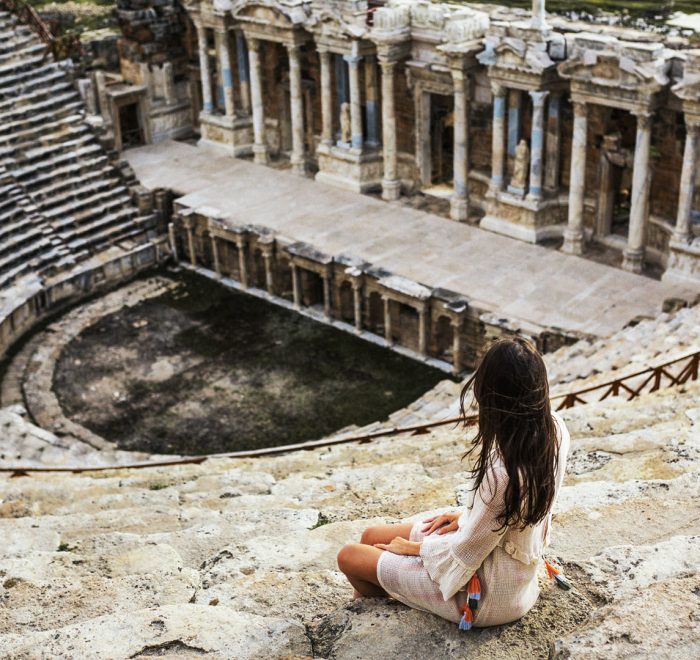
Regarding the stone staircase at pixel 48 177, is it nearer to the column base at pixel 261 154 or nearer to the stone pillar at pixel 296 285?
the column base at pixel 261 154

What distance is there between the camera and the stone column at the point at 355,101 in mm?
24688

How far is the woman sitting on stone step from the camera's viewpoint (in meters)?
5.05

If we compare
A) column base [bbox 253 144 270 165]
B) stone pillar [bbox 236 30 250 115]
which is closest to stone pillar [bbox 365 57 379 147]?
column base [bbox 253 144 270 165]

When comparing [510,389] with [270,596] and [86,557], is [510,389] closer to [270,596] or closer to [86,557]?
[270,596]

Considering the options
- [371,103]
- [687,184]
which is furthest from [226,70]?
[687,184]

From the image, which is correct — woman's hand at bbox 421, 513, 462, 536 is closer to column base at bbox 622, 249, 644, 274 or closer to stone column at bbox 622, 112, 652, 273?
stone column at bbox 622, 112, 652, 273

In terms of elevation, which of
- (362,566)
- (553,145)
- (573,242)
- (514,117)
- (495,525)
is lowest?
(573,242)

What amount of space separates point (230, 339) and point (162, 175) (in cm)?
707

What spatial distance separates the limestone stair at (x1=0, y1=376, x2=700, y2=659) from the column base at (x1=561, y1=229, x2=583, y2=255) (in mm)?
11281

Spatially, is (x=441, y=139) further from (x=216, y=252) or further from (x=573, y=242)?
(x=216, y=252)

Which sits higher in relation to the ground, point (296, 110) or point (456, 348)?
point (296, 110)

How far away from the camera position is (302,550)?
23.1ft

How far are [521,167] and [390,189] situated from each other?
3712mm

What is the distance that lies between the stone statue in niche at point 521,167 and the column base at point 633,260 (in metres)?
2.74
